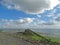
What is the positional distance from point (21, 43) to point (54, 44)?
4469 millimetres

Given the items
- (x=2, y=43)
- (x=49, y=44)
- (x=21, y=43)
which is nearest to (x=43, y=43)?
(x=49, y=44)

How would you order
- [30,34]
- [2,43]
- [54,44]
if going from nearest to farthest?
[2,43]
[54,44]
[30,34]

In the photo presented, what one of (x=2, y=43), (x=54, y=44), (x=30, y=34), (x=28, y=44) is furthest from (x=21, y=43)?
(x=30, y=34)

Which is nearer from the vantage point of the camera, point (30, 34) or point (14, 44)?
point (14, 44)

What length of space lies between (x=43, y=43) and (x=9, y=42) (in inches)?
181

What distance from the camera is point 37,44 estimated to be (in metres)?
24.8

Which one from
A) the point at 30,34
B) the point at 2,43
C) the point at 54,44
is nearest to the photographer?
the point at 2,43

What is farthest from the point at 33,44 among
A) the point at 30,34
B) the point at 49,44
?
the point at 30,34

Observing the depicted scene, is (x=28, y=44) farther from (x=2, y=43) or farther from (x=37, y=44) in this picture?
(x=2, y=43)

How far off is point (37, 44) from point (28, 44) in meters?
1.20

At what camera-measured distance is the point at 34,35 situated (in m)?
32.0

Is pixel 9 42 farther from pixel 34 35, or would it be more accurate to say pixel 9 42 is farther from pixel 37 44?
pixel 34 35

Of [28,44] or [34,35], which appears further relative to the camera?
[34,35]

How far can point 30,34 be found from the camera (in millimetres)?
31750
